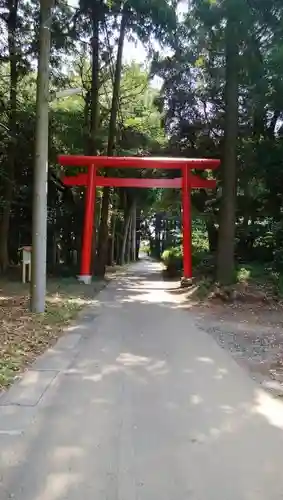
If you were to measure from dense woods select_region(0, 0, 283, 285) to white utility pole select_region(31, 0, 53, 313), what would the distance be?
3.57m

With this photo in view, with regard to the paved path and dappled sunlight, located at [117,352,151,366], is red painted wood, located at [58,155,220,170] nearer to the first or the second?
the paved path

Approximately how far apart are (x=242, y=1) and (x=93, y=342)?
8.62 m

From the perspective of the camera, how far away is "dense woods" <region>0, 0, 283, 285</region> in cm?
1288

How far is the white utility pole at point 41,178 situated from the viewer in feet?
31.5

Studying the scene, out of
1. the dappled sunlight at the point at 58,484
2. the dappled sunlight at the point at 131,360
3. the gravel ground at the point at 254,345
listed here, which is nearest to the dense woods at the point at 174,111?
the gravel ground at the point at 254,345

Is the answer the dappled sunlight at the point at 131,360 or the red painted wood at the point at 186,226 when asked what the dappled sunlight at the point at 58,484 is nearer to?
the dappled sunlight at the point at 131,360

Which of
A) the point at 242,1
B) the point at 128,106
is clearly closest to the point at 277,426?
the point at 242,1

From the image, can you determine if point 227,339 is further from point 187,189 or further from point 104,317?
point 187,189

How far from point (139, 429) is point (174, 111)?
1668 centimetres

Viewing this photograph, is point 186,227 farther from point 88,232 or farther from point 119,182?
point 88,232

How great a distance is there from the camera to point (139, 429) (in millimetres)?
4191

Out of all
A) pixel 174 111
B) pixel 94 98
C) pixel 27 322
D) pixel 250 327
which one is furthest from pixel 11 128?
pixel 250 327

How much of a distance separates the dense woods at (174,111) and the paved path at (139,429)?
7.10 metres

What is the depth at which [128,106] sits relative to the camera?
84.0 ft
